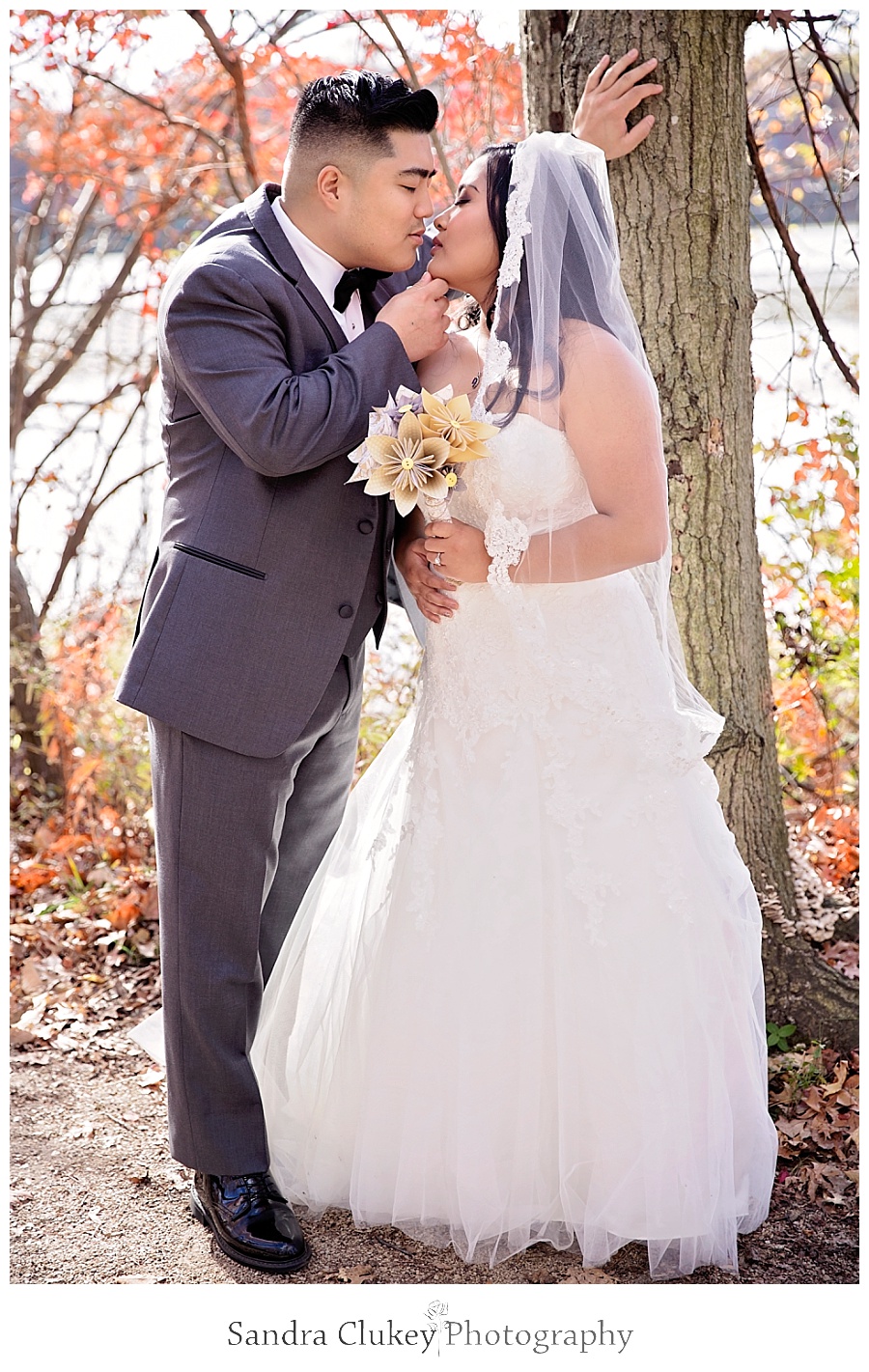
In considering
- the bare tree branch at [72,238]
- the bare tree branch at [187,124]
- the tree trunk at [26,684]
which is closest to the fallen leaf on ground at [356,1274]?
the tree trunk at [26,684]

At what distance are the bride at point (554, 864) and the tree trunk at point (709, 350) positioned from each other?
23.9 inches

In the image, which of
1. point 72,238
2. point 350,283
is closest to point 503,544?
point 350,283

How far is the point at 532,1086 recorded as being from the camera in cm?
252

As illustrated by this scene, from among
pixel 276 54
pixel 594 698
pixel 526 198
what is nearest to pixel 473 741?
pixel 594 698

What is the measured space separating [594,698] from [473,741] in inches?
11.6

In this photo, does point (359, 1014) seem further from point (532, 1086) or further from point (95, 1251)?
point (95, 1251)

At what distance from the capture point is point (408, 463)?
2.28m

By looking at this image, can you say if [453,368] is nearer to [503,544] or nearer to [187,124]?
[503,544]

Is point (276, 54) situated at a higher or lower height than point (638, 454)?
higher

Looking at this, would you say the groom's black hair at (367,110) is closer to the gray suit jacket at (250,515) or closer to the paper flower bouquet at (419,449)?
the gray suit jacket at (250,515)

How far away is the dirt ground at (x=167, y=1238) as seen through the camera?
255 centimetres

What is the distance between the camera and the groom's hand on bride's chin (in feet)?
8.61

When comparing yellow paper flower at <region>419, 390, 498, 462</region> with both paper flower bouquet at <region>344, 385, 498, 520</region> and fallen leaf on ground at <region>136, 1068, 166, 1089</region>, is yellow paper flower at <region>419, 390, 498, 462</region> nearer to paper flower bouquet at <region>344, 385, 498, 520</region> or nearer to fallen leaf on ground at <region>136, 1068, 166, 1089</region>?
paper flower bouquet at <region>344, 385, 498, 520</region>

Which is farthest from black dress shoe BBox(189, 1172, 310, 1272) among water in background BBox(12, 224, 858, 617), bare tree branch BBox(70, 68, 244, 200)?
bare tree branch BBox(70, 68, 244, 200)
